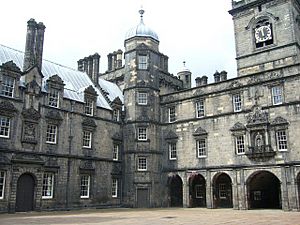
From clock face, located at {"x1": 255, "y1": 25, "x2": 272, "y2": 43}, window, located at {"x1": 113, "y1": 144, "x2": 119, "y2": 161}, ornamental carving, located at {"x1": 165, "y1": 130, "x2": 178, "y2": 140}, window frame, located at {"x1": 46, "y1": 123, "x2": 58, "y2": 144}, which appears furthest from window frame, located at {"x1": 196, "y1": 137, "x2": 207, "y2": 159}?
window frame, located at {"x1": 46, "y1": 123, "x2": 58, "y2": 144}

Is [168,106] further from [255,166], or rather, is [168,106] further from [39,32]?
[39,32]

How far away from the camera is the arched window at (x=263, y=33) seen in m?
35.0

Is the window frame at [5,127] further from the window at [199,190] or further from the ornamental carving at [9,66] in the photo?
the window at [199,190]

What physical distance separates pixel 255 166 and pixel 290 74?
8249 mm

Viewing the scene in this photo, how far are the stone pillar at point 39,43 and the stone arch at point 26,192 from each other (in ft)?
30.0

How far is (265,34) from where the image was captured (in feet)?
116

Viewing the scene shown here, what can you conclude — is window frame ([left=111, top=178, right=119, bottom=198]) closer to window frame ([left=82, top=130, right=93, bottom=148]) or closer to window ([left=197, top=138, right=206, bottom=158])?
window frame ([left=82, top=130, right=93, bottom=148])

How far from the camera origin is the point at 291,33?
33.3 m

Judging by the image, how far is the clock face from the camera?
→ 115 feet

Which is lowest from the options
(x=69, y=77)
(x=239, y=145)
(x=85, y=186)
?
(x=85, y=186)

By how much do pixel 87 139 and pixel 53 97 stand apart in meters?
5.05

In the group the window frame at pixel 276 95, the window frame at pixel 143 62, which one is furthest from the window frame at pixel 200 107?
the window frame at pixel 143 62

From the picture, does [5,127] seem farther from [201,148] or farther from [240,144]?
[240,144]

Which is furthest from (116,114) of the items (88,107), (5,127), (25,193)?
(25,193)
